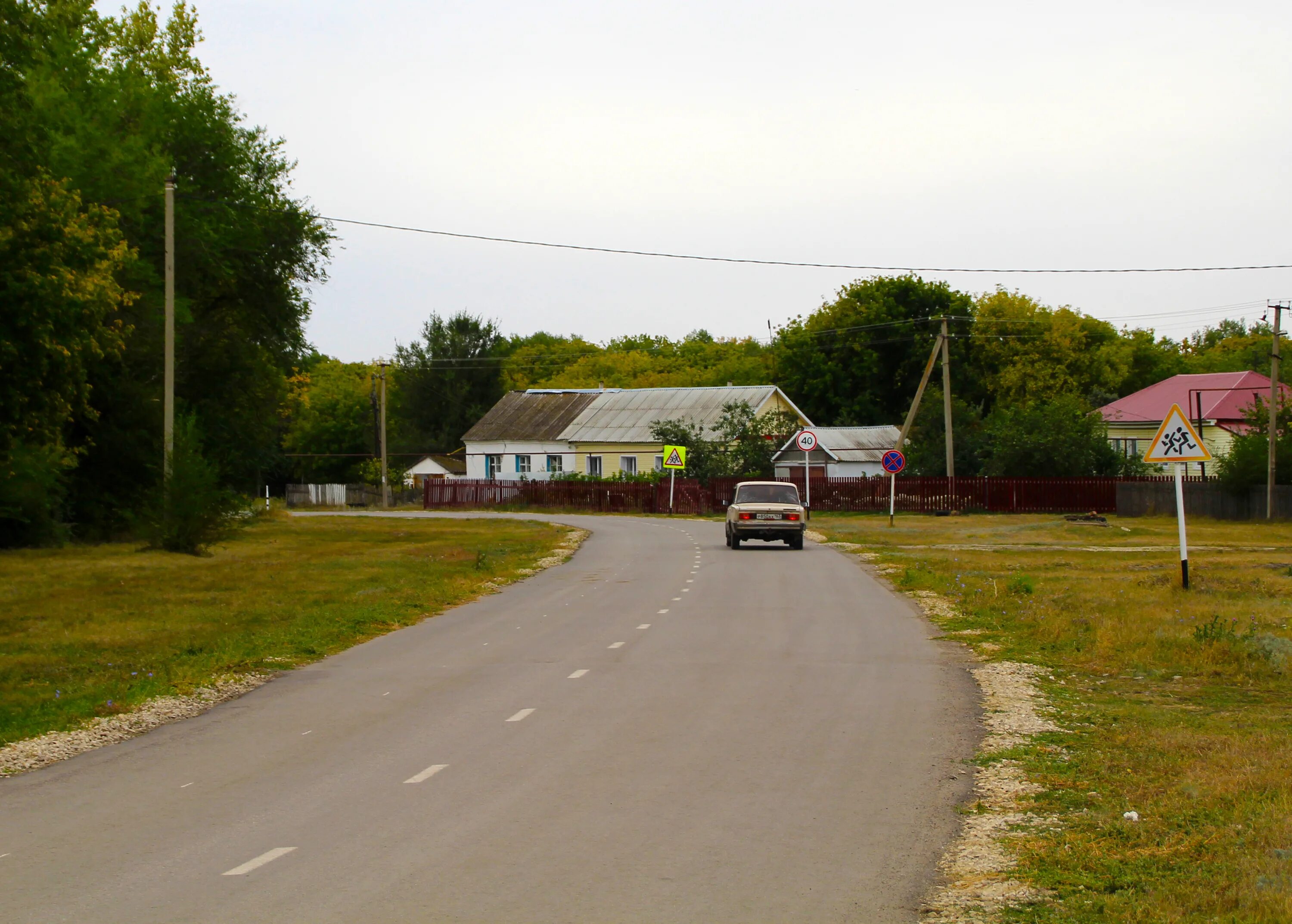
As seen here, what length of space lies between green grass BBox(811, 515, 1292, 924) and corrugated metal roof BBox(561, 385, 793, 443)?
54.8m

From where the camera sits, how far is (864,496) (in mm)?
61688

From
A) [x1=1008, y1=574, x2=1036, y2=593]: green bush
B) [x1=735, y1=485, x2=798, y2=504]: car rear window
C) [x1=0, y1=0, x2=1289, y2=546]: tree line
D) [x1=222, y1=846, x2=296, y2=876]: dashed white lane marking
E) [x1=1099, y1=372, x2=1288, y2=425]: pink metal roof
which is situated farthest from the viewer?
[x1=1099, y1=372, x2=1288, y2=425]: pink metal roof

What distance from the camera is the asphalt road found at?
6.15 meters

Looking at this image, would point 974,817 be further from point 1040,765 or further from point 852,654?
point 852,654

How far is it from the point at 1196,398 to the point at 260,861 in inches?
2911

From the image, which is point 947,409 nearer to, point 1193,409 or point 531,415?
point 1193,409

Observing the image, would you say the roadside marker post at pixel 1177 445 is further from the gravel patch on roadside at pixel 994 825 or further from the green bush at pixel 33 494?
the green bush at pixel 33 494

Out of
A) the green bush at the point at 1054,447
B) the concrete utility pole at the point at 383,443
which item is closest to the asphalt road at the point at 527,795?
the green bush at the point at 1054,447

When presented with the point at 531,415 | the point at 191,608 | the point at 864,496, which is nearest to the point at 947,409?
the point at 864,496

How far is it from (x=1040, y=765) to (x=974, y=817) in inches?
59.2

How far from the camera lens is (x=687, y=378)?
120 meters

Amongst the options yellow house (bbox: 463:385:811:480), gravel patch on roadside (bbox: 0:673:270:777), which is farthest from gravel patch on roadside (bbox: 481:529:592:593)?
yellow house (bbox: 463:385:811:480)

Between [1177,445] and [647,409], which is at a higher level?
[647,409]

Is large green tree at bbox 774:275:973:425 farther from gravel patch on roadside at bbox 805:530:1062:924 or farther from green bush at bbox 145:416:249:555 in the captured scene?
gravel patch on roadside at bbox 805:530:1062:924
